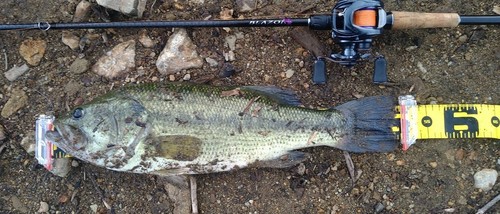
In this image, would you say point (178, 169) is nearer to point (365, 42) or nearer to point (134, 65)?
point (134, 65)

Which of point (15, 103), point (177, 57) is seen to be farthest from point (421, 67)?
point (15, 103)

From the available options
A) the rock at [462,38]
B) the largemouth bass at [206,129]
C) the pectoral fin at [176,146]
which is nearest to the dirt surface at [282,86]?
the rock at [462,38]

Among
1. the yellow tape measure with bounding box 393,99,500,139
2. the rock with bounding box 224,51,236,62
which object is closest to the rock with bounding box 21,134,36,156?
the rock with bounding box 224,51,236,62

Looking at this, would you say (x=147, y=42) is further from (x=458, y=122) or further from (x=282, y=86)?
(x=458, y=122)

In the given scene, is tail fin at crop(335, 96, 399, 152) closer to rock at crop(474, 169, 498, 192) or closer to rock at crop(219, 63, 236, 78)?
rock at crop(474, 169, 498, 192)

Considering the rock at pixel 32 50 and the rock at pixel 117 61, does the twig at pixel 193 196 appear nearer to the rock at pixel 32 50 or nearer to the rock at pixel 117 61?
the rock at pixel 117 61

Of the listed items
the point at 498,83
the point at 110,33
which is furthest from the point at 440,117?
the point at 110,33
